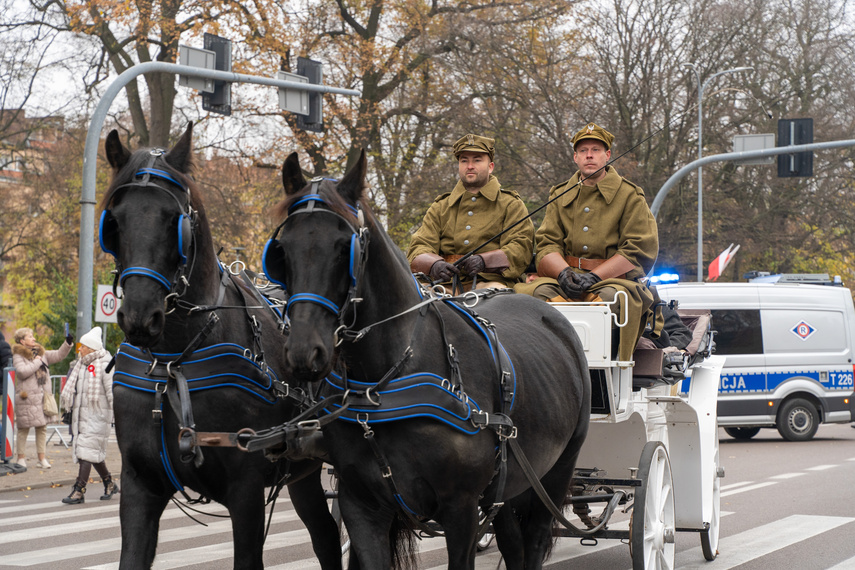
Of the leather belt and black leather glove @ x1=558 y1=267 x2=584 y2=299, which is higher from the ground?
the leather belt

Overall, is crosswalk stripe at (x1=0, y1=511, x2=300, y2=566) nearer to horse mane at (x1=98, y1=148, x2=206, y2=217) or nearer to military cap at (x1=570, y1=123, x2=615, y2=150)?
horse mane at (x1=98, y1=148, x2=206, y2=217)

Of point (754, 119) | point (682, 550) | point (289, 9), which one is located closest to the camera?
point (682, 550)

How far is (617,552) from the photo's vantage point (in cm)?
801

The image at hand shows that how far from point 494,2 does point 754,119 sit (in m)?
7.99

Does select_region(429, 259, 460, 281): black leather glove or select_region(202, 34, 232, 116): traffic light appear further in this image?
select_region(202, 34, 232, 116): traffic light

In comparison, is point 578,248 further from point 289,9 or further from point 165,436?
point 289,9

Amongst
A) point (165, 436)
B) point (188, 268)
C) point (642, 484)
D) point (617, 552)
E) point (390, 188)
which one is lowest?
point (617, 552)

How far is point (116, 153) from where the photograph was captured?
444 cm

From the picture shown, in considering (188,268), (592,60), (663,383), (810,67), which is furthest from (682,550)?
(810,67)

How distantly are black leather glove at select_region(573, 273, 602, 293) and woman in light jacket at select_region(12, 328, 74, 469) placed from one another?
9.05m

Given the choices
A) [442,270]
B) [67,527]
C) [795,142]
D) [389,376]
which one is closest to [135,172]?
[389,376]

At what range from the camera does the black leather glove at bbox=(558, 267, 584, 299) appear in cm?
633

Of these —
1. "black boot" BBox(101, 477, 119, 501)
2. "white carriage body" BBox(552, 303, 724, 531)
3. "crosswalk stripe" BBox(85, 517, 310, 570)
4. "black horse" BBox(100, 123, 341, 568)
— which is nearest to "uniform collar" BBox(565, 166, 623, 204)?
"white carriage body" BBox(552, 303, 724, 531)

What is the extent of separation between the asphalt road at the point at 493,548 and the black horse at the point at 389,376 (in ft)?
10.7
